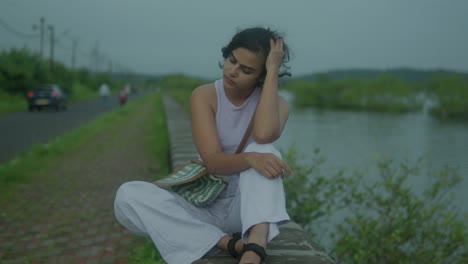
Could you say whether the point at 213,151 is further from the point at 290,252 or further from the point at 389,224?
the point at 389,224

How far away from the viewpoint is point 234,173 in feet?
6.94

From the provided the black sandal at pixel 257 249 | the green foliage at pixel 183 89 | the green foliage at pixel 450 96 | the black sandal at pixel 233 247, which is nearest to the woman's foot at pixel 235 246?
the black sandal at pixel 233 247

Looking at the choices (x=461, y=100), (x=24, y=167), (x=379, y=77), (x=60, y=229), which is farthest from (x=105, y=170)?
(x=379, y=77)

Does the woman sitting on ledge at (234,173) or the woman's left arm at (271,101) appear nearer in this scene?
the woman sitting on ledge at (234,173)

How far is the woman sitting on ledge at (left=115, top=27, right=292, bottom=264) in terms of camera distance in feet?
6.40

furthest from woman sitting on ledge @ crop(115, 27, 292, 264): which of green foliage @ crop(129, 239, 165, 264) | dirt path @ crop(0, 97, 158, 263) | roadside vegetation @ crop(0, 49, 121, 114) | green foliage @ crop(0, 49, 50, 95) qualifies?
green foliage @ crop(0, 49, 50, 95)

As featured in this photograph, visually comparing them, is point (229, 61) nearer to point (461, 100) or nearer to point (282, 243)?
point (282, 243)

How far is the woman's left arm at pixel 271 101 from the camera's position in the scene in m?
2.13

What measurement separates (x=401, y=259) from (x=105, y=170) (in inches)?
157

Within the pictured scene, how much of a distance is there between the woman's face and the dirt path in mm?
1428

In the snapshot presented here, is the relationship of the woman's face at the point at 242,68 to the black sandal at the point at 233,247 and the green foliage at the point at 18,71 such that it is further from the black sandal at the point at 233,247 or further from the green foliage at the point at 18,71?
the green foliage at the point at 18,71

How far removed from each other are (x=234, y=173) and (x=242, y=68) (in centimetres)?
49

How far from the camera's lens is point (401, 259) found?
3.21 metres

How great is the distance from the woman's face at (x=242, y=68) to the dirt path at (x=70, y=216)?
1.43 m
